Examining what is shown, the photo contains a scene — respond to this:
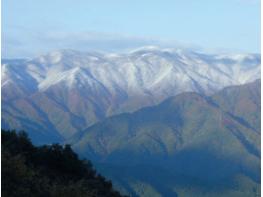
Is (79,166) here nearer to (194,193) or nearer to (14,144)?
(14,144)

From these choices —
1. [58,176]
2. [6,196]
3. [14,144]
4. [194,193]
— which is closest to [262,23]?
[6,196]

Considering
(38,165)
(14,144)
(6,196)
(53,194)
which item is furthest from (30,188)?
(14,144)

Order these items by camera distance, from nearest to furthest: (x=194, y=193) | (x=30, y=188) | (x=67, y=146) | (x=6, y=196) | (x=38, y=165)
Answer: (x=6, y=196) → (x=30, y=188) → (x=38, y=165) → (x=67, y=146) → (x=194, y=193)

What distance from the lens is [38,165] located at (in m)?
29.0

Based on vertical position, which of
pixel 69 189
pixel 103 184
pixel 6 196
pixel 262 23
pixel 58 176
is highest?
pixel 262 23

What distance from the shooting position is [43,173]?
2733cm

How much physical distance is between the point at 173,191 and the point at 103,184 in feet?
554

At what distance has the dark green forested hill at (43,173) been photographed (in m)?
18.4

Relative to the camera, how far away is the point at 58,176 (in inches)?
1149

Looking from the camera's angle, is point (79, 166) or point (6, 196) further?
point (79, 166)

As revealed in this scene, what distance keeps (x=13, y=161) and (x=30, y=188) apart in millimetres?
845

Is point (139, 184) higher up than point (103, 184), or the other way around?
point (103, 184)

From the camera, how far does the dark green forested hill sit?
1842 centimetres

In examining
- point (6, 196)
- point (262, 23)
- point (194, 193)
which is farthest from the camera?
point (194, 193)
